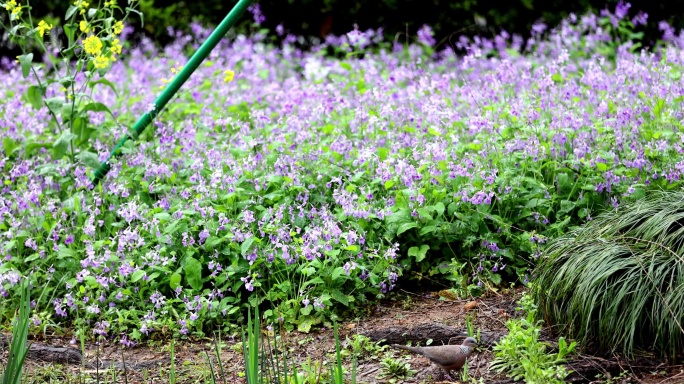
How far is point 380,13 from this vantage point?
9.91 meters

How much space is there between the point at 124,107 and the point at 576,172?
354cm

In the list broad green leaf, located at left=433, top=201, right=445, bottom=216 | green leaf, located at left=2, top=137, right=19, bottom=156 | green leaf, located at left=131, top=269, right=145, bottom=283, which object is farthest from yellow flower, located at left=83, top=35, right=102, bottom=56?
broad green leaf, located at left=433, top=201, right=445, bottom=216

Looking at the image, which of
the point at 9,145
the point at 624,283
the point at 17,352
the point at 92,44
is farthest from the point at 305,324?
the point at 9,145

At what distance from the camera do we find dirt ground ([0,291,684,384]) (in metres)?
3.13

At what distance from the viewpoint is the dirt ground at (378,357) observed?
123 inches

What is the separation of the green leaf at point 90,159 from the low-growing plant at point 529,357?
2459mm

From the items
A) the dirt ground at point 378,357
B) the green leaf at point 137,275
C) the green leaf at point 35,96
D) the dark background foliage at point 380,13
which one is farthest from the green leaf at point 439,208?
the dark background foliage at point 380,13

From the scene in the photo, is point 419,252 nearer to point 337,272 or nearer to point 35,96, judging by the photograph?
point 337,272

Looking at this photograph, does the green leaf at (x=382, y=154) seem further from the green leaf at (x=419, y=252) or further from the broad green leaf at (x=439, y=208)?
the green leaf at (x=419, y=252)

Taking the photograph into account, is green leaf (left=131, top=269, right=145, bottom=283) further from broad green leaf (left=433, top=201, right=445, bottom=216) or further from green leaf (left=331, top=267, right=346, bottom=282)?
broad green leaf (left=433, top=201, right=445, bottom=216)

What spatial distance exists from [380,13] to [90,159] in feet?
19.1

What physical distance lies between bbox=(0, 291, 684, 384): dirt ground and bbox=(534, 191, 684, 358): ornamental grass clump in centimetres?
10

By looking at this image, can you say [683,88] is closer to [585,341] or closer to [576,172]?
[576,172]

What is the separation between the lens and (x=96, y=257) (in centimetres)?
400
